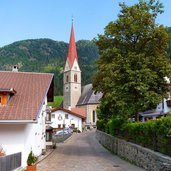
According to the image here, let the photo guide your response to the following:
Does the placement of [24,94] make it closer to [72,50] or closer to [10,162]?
[10,162]

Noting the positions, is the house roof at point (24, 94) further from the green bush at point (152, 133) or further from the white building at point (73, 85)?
the white building at point (73, 85)

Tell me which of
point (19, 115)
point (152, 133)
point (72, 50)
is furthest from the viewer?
point (72, 50)

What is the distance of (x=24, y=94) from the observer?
23906 mm

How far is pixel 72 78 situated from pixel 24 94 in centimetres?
8508

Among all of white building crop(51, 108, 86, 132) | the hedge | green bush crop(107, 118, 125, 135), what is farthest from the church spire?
the hedge

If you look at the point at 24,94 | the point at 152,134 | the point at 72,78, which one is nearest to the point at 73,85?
the point at 72,78

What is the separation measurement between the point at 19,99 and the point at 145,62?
10157mm

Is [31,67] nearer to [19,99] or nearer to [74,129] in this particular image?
[74,129]

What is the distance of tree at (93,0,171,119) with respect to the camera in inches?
1009

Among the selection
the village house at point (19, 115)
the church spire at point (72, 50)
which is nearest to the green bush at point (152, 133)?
the village house at point (19, 115)

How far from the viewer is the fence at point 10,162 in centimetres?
1524

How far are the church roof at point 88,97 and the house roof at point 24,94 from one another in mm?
67774

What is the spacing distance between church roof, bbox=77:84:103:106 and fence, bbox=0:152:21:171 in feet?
251

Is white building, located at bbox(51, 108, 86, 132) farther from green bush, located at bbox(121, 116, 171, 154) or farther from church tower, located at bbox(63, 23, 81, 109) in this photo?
green bush, located at bbox(121, 116, 171, 154)
